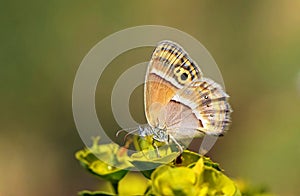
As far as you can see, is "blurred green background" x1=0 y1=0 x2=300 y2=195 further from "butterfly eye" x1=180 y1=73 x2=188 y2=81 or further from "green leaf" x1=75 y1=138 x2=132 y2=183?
"green leaf" x1=75 y1=138 x2=132 y2=183

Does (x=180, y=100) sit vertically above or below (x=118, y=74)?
below

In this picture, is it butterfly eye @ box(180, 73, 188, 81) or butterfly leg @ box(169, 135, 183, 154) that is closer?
butterfly leg @ box(169, 135, 183, 154)

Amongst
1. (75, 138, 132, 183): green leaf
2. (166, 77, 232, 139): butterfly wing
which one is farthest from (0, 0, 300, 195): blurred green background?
(75, 138, 132, 183): green leaf

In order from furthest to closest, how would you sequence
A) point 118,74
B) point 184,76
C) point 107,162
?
point 118,74
point 184,76
point 107,162

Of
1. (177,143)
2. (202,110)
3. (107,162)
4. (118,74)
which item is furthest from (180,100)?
(118,74)

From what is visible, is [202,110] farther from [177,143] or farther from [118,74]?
[118,74]

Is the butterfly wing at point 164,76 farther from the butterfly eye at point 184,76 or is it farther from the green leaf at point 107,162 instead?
the green leaf at point 107,162
